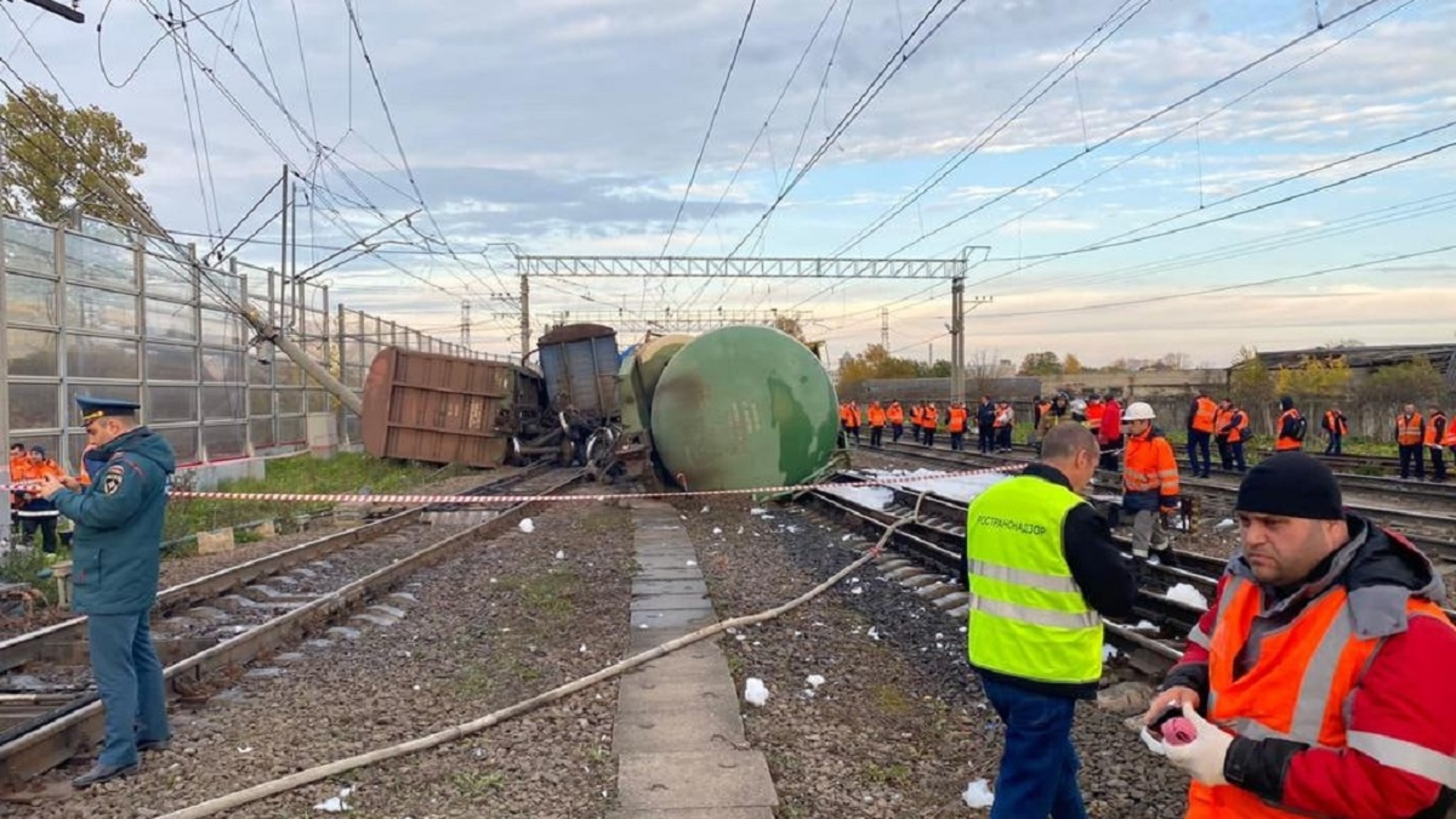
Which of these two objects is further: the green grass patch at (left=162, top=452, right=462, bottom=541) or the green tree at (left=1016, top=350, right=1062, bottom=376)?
the green tree at (left=1016, top=350, right=1062, bottom=376)

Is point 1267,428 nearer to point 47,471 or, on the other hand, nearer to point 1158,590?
point 1158,590

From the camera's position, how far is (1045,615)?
372 centimetres

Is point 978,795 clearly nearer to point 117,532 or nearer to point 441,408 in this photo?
point 117,532

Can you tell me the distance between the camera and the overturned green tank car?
1553 cm

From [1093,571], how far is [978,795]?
1658mm

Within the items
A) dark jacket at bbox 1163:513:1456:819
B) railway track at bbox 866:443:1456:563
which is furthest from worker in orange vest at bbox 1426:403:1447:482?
dark jacket at bbox 1163:513:1456:819

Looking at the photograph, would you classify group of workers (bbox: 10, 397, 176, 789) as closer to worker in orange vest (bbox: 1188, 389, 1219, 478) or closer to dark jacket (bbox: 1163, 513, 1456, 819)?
dark jacket (bbox: 1163, 513, 1456, 819)

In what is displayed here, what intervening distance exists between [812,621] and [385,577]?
4.26 meters

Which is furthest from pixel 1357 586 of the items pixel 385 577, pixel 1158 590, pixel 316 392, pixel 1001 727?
pixel 316 392

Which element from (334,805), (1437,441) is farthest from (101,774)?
(1437,441)

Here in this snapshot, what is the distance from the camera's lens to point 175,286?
64.8 ft

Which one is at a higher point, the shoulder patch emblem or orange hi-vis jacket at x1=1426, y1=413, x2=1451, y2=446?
the shoulder patch emblem

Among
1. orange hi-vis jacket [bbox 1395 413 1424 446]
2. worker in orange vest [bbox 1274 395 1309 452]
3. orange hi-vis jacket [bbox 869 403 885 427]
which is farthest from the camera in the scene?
orange hi-vis jacket [bbox 869 403 885 427]

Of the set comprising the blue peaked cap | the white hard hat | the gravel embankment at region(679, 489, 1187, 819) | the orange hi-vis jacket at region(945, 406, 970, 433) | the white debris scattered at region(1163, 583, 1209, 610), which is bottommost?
the gravel embankment at region(679, 489, 1187, 819)
